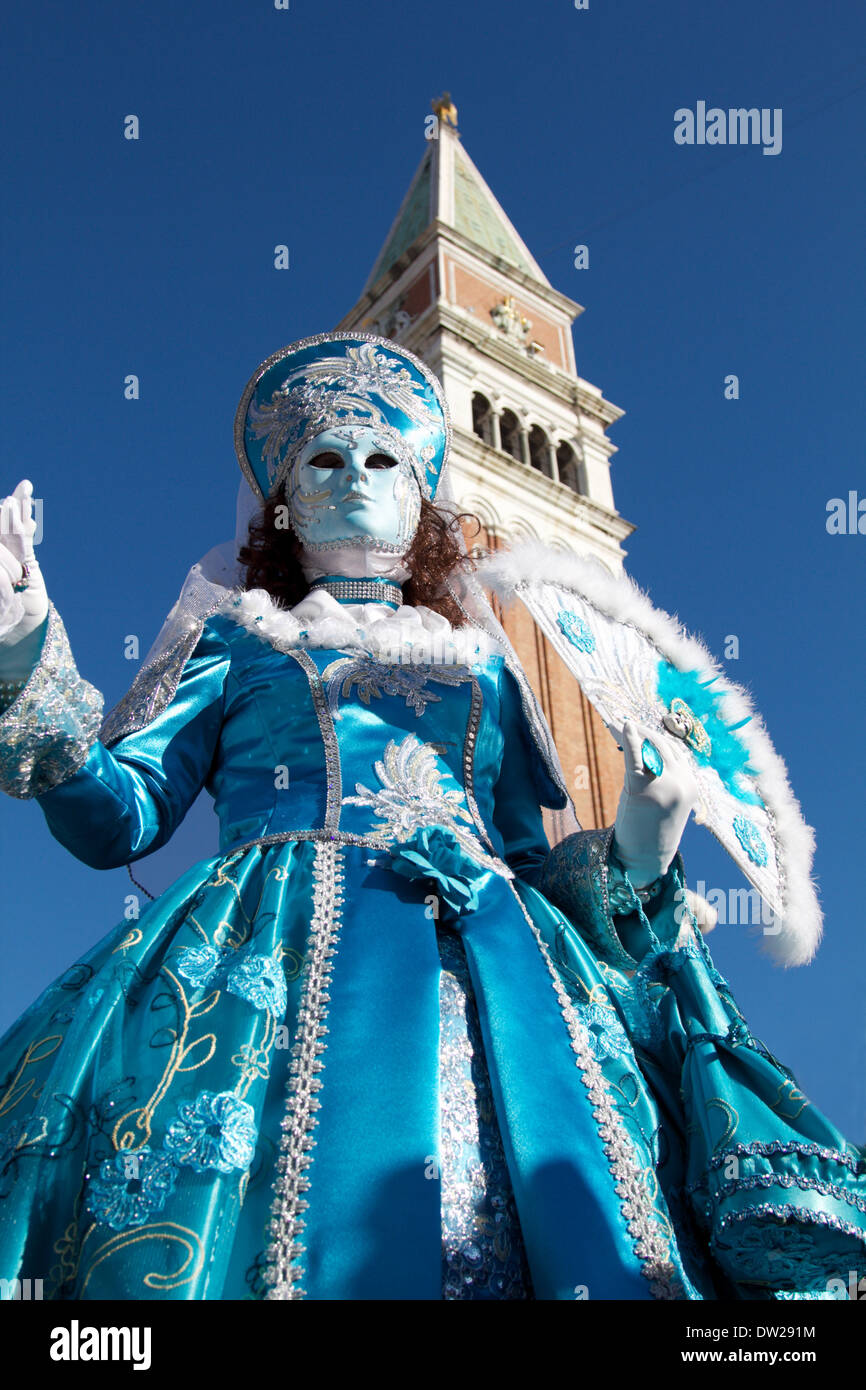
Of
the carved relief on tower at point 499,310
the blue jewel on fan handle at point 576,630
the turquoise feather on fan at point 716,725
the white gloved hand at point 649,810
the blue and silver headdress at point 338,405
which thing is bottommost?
the white gloved hand at point 649,810

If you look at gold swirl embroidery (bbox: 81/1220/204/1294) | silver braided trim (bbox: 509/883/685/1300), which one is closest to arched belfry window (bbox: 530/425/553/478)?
silver braided trim (bbox: 509/883/685/1300)

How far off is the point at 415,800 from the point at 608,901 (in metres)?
0.47

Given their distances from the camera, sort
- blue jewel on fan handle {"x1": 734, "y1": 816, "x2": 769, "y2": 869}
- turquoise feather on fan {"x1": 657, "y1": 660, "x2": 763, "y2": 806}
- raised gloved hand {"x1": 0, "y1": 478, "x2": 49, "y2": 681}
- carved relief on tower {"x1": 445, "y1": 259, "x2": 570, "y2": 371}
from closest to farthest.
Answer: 1. raised gloved hand {"x1": 0, "y1": 478, "x2": 49, "y2": 681}
2. blue jewel on fan handle {"x1": 734, "y1": 816, "x2": 769, "y2": 869}
3. turquoise feather on fan {"x1": 657, "y1": 660, "x2": 763, "y2": 806}
4. carved relief on tower {"x1": 445, "y1": 259, "x2": 570, "y2": 371}

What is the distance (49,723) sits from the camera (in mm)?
2203

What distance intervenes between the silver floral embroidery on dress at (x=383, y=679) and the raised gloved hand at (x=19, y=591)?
84cm

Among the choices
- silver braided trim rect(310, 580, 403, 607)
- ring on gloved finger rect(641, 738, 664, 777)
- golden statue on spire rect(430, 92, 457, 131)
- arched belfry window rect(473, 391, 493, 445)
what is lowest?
ring on gloved finger rect(641, 738, 664, 777)

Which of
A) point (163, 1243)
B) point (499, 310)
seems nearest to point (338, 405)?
point (163, 1243)

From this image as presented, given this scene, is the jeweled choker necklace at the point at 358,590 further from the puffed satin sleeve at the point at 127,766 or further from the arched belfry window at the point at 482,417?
the arched belfry window at the point at 482,417

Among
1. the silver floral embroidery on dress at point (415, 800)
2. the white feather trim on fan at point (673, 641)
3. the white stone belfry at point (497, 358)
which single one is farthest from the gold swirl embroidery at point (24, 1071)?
the white stone belfry at point (497, 358)

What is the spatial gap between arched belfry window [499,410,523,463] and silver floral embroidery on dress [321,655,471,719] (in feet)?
47.0

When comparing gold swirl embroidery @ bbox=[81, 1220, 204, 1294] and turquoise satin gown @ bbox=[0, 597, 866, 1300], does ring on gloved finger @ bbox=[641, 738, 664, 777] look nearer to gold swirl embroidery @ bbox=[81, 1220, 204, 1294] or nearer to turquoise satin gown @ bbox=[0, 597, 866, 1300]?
turquoise satin gown @ bbox=[0, 597, 866, 1300]

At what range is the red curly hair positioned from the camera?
11.2ft

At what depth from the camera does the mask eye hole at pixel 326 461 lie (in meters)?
3.32

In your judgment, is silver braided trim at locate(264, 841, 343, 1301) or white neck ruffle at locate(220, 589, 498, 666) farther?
white neck ruffle at locate(220, 589, 498, 666)
